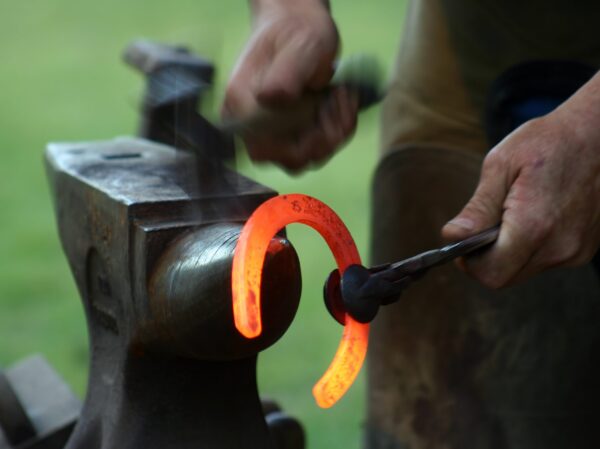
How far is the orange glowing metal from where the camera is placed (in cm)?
79

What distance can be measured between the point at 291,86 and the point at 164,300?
28 cm

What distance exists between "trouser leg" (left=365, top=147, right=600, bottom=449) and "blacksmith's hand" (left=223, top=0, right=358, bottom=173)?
0.45 m

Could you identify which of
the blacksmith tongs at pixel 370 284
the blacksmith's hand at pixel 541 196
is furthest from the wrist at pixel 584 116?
the blacksmith tongs at pixel 370 284

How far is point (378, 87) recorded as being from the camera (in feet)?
3.77

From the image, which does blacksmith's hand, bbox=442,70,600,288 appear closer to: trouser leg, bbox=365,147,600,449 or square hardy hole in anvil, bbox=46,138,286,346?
square hardy hole in anvil, bbox=46,138,286,346

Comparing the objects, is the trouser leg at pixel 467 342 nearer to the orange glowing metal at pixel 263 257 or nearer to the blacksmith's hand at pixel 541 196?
the blacksmith's hand at pixel 541 196

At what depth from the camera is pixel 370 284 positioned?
88cm

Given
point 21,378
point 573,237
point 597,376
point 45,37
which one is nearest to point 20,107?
point 45,37

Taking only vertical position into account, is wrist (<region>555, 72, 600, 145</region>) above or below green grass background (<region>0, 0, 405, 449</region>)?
above

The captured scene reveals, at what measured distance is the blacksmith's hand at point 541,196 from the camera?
39.5 inches

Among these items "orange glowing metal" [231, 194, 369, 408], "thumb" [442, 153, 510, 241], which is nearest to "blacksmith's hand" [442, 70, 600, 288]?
"thumb" [442, 153, 510, 241]

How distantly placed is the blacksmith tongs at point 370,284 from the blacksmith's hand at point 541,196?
74 millimetres

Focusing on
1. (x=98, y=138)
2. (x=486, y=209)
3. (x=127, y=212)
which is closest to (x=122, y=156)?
(x=127, y=212)

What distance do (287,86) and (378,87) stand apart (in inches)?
4.7
